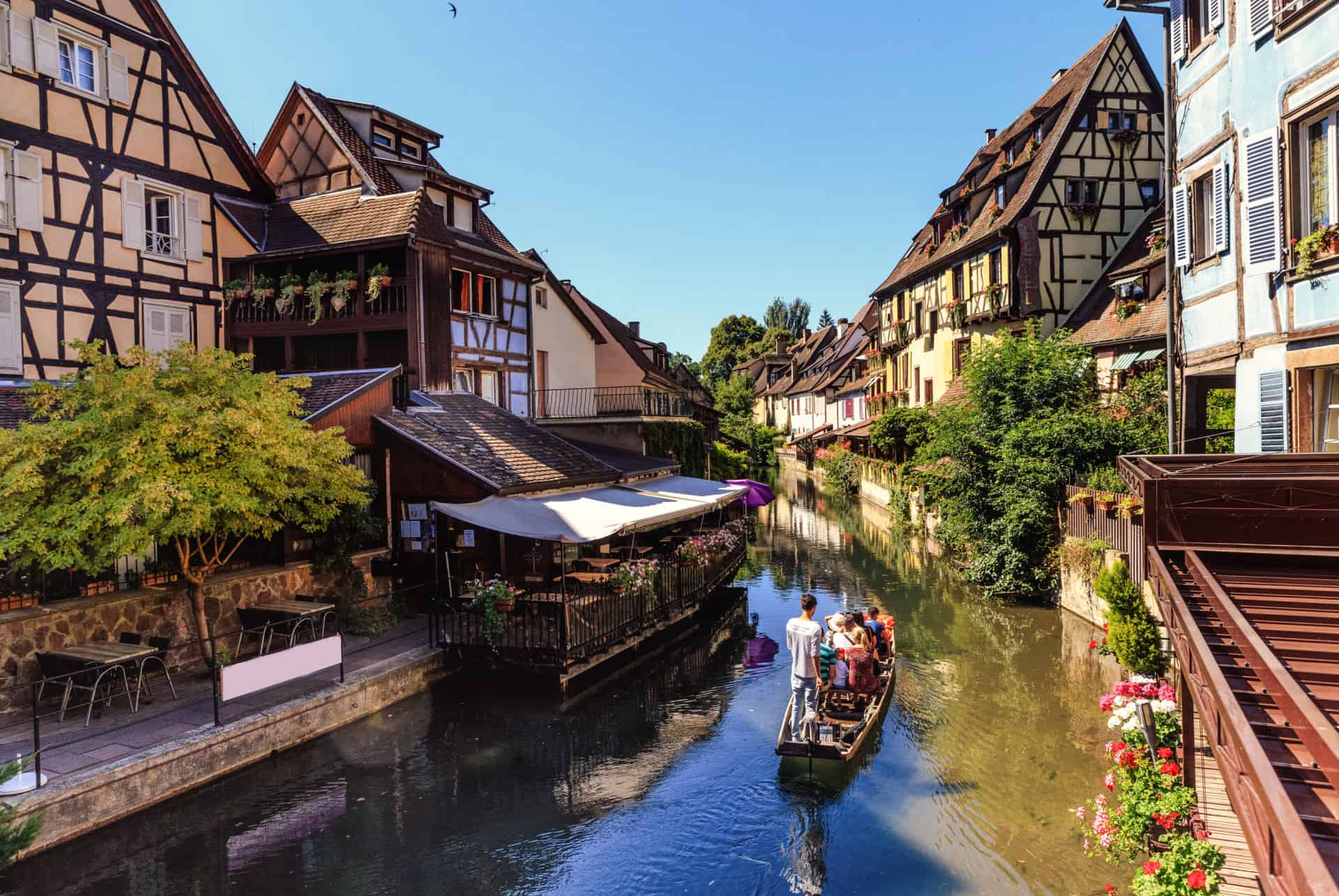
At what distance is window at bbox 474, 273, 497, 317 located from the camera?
2280 centimetres

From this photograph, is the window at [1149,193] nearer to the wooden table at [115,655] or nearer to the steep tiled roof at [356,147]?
the steep tiled roof at [356,147]

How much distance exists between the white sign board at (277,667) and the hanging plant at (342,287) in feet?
35.9

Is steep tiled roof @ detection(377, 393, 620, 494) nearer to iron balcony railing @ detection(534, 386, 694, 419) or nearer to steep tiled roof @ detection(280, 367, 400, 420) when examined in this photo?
steep tiled roof @ detection(280, 367, 400, 420)

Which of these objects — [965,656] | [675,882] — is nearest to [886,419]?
[965,656]

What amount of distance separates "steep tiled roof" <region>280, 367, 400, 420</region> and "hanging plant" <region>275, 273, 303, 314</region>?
3090 millimetres

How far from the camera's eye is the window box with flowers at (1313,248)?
8719mm

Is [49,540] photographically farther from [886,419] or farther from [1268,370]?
[886,419]

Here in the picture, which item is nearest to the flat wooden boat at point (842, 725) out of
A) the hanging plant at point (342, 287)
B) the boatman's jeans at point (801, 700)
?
the boatman's jeans at point (801, 700)

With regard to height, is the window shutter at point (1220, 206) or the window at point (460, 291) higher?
the window at point (460, 291)

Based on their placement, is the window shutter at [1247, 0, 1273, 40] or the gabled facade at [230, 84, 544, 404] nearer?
the window shutter at [1247, 0, 1273, 40]

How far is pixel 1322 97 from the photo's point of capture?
28.7 feet

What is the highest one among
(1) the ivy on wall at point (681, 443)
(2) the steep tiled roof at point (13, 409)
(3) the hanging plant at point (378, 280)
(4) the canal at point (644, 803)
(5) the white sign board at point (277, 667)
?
(3) the hanging plant at point (378, 280)

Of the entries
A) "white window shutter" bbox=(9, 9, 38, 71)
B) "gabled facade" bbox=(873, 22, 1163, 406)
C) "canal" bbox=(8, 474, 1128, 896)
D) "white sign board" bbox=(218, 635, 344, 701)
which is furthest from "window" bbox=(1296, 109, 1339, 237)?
"white window shutter" bbox=(9, 9, 38, 71)

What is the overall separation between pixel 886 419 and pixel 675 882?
27471mm
